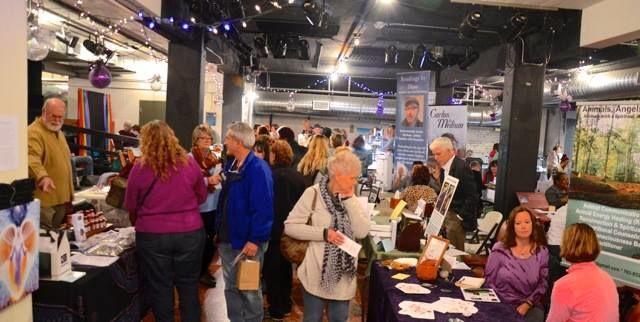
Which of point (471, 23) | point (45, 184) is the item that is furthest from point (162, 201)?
point (471, 23)

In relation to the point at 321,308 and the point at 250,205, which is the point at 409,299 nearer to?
the point at 321,308

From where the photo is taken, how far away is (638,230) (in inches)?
114

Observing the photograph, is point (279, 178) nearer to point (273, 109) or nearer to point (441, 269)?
point (441, 269)

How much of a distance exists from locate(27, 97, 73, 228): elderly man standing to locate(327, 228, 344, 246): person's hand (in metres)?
1.85

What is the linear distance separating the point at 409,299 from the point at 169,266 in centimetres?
149

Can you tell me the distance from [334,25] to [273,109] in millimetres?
8866

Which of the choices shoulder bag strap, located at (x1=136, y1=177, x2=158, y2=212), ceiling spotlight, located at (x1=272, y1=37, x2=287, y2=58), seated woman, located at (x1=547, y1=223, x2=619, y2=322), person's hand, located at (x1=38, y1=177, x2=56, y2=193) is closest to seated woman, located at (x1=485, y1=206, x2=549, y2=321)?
seated woman, located at (x1=547, y1=223, x2=619, y2=322)

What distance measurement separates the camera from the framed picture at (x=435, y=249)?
247 centimetres

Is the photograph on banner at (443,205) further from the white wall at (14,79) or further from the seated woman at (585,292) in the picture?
the white wall at (14,79)

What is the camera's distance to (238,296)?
2.97m

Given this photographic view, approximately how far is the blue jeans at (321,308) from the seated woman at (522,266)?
2.82ft

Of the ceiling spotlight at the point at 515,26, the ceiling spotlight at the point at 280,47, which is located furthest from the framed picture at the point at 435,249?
the ceiling spotlight at the point at 280,47

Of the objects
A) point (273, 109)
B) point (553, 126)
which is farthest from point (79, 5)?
point (553, 126)

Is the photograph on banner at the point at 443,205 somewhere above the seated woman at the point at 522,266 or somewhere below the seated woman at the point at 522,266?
above
